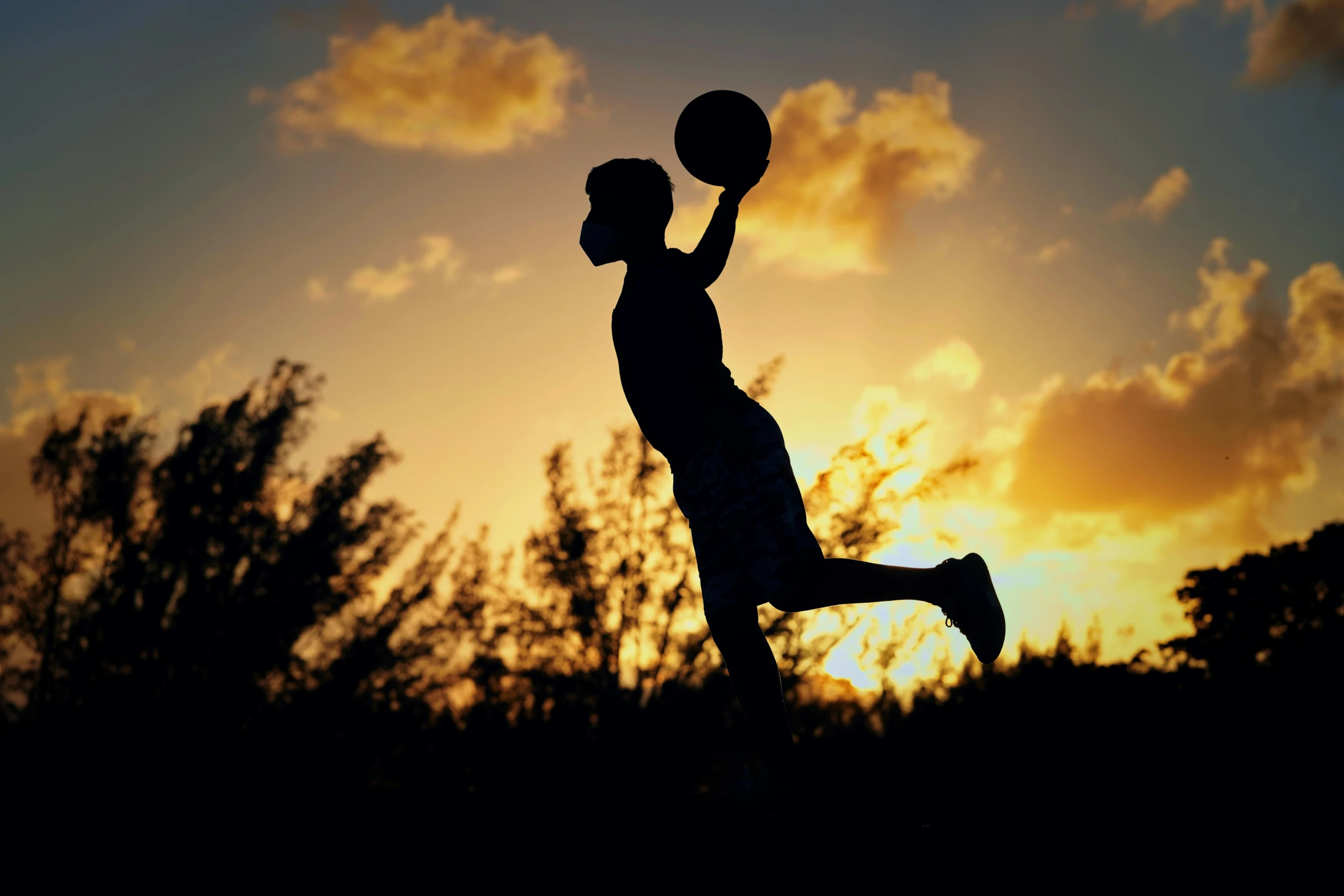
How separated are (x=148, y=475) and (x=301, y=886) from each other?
21.5 meters

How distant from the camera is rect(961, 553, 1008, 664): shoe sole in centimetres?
353

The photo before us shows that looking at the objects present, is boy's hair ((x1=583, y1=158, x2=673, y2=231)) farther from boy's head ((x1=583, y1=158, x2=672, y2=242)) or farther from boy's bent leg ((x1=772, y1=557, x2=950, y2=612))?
boy's bent leg ((x1=772, y1=557, x2=950, y2=612))

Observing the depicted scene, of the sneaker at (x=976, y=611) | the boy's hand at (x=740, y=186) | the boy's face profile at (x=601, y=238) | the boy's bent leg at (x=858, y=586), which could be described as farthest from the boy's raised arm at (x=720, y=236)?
the sneaker at (x=976, y=611)

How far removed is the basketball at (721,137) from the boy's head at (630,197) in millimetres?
311

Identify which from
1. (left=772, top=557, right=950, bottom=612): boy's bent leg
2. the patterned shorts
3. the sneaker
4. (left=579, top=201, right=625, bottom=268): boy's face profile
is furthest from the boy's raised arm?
the sneaker

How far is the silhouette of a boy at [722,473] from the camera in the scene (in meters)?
3.28

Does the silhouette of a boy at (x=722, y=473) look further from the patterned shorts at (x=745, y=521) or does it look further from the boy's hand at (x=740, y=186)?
the boy's hand at (x=740, y=186)

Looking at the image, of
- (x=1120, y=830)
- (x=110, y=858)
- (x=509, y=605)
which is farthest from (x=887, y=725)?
(x=110, y=858)

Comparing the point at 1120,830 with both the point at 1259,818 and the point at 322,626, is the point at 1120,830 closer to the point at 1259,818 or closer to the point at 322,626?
the point at 1259,818

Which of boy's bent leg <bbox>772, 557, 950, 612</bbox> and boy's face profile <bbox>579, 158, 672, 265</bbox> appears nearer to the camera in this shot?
boy's bent leg <bbox>772, 557, 950, 612</bbox>

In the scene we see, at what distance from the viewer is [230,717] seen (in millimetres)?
18469

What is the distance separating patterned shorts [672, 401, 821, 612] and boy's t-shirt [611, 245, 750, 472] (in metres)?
→ 0.08

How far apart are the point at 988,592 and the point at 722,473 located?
1197 millimetres

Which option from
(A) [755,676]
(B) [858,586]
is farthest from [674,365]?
(A) [755,676]
